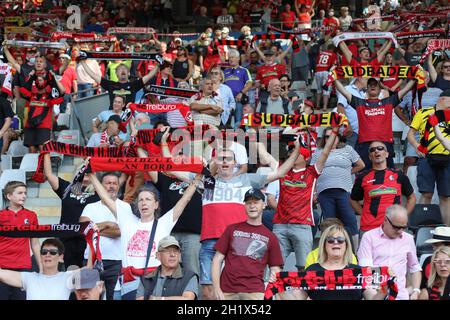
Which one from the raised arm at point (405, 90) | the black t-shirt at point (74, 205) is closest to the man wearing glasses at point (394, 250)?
the black t-shirt at point (74, 205)

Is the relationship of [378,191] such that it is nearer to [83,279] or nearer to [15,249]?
[83,279]

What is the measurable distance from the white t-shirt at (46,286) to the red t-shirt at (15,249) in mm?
1445

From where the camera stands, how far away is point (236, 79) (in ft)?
58.7

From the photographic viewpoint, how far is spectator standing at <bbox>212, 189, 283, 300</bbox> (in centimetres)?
1015

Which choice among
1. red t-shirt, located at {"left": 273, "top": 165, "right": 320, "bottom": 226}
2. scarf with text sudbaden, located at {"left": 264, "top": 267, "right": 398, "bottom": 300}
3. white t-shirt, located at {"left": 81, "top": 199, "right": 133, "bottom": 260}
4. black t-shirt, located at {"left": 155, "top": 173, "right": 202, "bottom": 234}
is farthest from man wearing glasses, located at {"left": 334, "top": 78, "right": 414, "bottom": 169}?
scarf with text sudbaden, located at {"left": 264, "top": 267, "right": 398, "bottom": 300}

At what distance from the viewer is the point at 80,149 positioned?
39.6ft

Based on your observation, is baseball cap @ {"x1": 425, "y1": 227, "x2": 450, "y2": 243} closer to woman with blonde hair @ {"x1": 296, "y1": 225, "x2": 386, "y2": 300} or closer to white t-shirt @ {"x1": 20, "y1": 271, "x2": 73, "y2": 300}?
woman with blonde hair @ {"x1": 296, "y1": 225, "x2": 386, "y2": 300}

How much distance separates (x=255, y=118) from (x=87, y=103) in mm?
5768

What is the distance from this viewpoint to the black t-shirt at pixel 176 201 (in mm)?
11570

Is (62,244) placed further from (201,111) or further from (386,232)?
(201,111)

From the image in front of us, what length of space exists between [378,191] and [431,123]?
4.86 feet

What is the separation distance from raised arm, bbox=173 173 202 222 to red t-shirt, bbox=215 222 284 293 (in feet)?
2.44

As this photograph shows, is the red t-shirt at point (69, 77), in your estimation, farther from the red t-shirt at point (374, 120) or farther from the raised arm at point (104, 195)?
the raised arm at point (104, 195)

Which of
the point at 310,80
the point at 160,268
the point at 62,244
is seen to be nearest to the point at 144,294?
the point at 160,268
